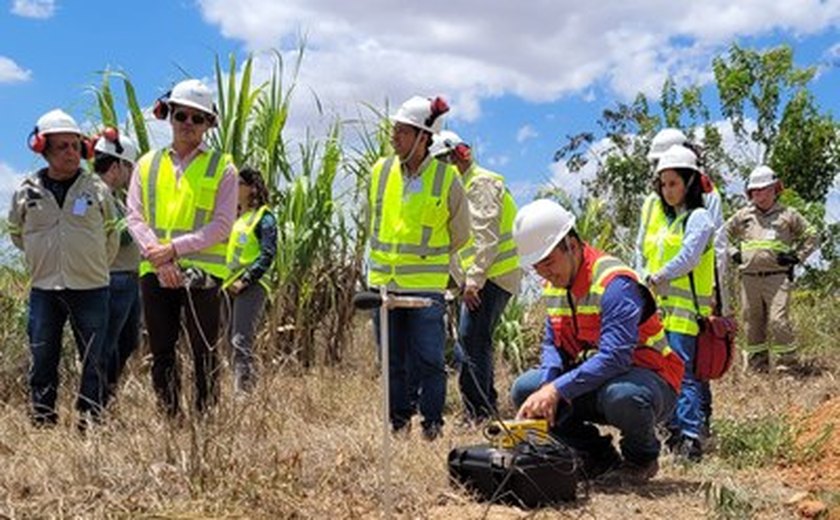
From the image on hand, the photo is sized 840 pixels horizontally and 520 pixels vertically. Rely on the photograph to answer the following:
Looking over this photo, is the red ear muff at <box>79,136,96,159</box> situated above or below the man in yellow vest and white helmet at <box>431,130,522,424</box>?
above

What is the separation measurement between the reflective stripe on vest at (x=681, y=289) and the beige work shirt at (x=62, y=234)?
2.85m

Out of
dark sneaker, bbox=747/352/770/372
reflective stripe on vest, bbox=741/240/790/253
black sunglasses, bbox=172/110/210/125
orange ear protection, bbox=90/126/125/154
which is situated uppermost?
orange ear protection, bbox=90/126/125/154

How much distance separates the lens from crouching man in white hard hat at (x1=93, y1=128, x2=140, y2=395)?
6.40 meters

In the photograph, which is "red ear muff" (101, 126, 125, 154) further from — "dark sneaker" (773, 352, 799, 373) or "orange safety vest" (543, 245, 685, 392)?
"dark sneaker" (773, 352, 799, 373)

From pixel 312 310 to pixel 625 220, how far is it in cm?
367

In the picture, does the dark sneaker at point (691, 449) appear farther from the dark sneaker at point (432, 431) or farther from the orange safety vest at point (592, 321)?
the dark sneaker at point (432, 431)

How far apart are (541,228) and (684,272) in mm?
1492

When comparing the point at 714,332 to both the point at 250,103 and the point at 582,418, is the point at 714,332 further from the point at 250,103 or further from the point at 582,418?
the point at 250,103

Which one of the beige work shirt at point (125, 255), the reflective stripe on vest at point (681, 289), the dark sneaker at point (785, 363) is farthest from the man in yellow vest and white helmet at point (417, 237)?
the dark sneaker at point (785, 363)

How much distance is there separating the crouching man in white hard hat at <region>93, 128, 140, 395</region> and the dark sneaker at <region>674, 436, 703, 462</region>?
296 centimetres

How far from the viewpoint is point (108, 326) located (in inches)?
248

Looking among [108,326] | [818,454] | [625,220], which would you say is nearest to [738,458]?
[818,454]

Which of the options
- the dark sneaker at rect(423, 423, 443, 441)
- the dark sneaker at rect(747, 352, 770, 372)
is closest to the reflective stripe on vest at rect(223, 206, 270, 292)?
the dark sneaker at rect(423, 423, 443, 441)

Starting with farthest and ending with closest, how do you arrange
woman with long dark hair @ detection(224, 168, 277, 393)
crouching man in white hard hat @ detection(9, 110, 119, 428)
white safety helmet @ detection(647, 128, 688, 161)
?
woman with long dark hair @ detection(224, 168, 277, 393)
white safety helmet @ detection(647, 128, 688, 161)
crouching man in white hard hat @ detection(9, 110, 119, 428)
